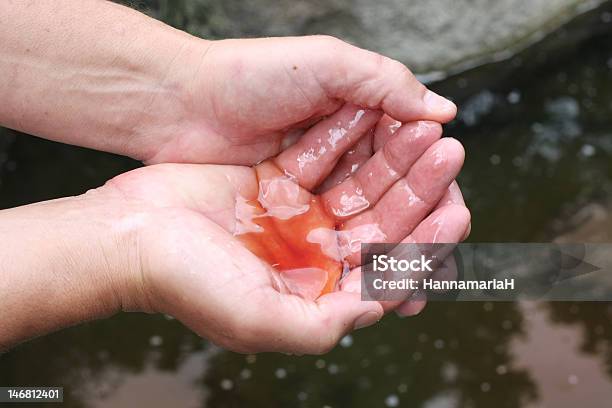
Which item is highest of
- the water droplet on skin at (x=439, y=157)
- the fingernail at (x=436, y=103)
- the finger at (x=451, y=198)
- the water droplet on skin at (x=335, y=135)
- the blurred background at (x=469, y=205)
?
the fingernail at (x=436, y=103)

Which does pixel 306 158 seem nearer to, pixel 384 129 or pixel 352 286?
pixel 384 129

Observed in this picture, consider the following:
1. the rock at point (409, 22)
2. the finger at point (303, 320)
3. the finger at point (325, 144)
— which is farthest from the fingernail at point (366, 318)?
the rock at point (409, 22)

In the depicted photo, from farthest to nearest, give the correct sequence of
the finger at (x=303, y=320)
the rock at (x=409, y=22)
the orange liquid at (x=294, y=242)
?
the rock at (x=409, y=22) < the orange liquid at (x=294, y=242) < the finger at (x=303, y=320)

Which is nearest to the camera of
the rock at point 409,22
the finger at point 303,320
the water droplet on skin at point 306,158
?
the finger at point 303,320

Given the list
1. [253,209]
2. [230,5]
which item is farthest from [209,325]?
[230,5]

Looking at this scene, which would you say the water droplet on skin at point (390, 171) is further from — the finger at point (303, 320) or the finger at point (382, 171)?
the finger at point (303, 320)

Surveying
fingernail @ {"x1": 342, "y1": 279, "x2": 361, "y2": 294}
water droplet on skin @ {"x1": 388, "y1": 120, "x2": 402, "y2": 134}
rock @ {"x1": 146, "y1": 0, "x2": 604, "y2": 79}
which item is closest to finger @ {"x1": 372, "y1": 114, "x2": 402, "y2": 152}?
water droplet on skin @ {"x1": 388, "y1": 120, "x2": 402, "y2": 134}

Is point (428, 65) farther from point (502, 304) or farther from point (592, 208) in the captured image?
point (502, 304)

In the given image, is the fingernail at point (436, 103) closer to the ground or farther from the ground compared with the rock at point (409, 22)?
farther from the ground
